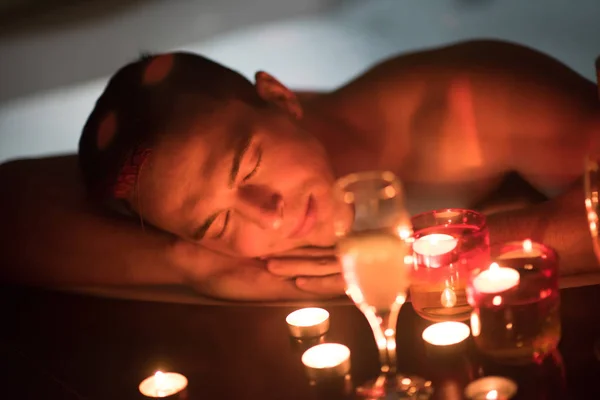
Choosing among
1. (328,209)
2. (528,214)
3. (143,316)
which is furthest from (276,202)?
(528,214)

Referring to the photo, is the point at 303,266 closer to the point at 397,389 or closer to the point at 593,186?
the point at 397,389

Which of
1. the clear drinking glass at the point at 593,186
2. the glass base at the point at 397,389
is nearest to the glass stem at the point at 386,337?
the glass base at the point at 397,389

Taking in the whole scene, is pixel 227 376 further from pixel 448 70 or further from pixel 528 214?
pixel 448 70

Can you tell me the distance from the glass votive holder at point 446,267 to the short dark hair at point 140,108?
1.71ft

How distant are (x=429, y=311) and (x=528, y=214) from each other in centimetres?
27

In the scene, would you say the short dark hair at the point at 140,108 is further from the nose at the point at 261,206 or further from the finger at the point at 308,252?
the finger at the point at 308,252

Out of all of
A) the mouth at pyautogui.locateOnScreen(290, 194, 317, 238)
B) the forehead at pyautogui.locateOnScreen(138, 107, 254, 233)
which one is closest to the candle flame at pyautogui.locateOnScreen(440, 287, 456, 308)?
the mouth at pyautogui.locateOnScreen(290, 194, 317, 238)

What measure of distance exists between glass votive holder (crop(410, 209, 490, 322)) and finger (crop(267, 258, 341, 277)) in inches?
9.0

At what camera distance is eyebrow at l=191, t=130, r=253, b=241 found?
1306 mm

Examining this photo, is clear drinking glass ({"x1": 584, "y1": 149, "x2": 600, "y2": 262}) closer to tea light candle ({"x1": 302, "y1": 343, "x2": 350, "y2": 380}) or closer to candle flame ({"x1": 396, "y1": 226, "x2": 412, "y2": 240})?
candle flame ({"x1": 396, "y1": 226, "x2": 412, "y2": 240})

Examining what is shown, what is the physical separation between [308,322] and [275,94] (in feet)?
1.78

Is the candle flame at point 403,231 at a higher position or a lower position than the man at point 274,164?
lower

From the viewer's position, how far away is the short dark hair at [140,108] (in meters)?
1.35

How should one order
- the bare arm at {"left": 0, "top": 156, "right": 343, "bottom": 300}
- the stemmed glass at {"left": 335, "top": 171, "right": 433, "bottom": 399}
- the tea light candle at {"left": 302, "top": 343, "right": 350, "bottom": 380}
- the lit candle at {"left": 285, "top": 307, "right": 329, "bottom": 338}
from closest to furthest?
the stemmed glass at {"left": 335, "top": 171, "right": 433, "bottom": 399}, the tea light candle at {"left": 302, "top": 343, "right": 350, "bottom": 380}, the lit candle at {"left": 285, "top": 307, "right": 329, "bottom": 338}, the bare arm at {"left": 0, "top": 156, "right": 343, "bottom": 300}
